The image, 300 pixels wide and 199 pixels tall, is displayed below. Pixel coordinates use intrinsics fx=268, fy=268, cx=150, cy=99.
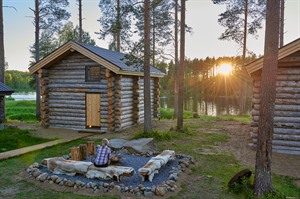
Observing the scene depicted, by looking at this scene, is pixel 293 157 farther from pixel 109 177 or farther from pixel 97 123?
pixel 97 123

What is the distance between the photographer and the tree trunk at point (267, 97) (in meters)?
6.25

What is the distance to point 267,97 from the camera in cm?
637

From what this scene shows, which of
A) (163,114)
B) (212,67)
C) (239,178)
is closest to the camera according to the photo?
(239,178)

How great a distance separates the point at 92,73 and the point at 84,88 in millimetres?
1055

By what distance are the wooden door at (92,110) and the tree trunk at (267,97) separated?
11566 millimetres

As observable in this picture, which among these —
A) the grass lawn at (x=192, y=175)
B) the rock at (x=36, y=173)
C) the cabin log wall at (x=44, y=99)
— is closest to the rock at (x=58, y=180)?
the grass lawn at (x=192, y=175)

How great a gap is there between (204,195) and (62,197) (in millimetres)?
3482

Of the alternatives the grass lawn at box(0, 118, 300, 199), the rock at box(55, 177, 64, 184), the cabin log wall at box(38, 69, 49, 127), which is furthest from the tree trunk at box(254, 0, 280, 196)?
the cabin log wall at box(38, 69, 49, 127)

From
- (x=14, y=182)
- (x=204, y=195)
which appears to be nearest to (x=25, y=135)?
(x=14, y=182)

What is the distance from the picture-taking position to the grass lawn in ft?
22.0

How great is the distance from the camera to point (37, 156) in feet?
33.6

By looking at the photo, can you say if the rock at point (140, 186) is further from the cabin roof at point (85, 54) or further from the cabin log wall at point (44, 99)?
the cabin log wall at point (44, 99)

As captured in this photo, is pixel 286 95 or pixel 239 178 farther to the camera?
pixel 286 95

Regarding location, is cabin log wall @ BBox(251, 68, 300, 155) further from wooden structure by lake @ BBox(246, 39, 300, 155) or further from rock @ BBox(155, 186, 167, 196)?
rock @ BBox(155, 186, 167, 196)
